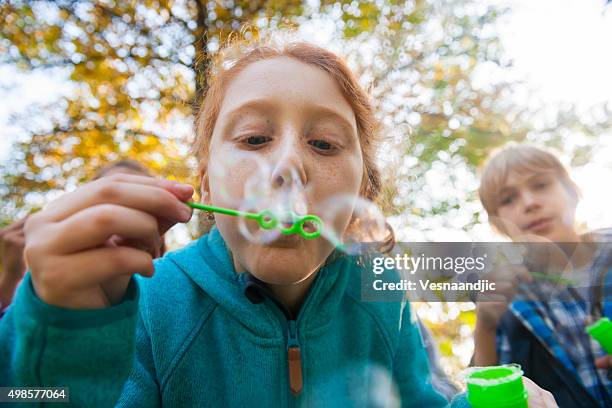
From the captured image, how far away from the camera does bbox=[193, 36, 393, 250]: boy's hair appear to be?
964 mm

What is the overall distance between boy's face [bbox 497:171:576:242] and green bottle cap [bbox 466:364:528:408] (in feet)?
3.59

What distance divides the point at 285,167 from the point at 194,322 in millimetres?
402

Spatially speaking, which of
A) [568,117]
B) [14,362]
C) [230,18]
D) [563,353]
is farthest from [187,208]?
[568,117]

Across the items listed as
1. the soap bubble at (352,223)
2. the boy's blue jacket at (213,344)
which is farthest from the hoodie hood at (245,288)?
the soap bubble at (352,223)

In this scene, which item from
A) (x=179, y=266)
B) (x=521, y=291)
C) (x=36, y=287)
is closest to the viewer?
(x=36, y=287)

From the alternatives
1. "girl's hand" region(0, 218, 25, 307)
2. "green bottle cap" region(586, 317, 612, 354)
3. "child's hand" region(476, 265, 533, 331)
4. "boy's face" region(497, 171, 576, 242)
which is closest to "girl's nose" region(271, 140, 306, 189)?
"green bottle cap" region(586, 317, 612, 354)

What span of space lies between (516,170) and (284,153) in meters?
1.39

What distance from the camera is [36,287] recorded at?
0.54 m

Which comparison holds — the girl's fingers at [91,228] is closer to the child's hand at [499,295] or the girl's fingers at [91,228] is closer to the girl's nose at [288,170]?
the girl's nose at [288,170]

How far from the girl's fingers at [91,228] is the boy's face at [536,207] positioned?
60.0 inches

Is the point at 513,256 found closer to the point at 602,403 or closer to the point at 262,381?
the point at 602,403

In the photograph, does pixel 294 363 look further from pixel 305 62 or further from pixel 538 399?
pixel 305 62

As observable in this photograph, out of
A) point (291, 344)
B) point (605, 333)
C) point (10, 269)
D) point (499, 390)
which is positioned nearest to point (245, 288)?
point (291, 344)

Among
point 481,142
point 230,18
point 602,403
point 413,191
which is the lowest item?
point 602,403
